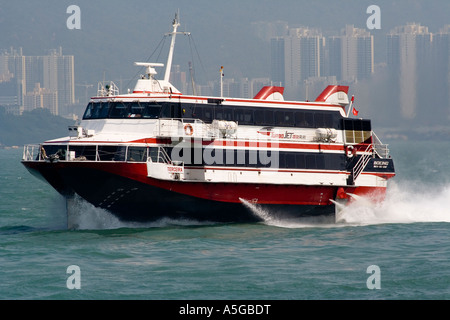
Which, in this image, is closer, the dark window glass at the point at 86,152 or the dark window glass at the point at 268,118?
the dark window glass at the point at 86,152

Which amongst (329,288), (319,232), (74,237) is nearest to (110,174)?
(74,237)

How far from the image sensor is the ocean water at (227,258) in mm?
21078

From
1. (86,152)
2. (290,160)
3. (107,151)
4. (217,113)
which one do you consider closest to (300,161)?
(290,160)

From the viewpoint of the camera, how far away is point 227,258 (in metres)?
25.0

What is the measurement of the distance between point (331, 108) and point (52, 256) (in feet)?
47.2

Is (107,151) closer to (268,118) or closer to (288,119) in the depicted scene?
(268,118)

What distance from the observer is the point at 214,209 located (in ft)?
100

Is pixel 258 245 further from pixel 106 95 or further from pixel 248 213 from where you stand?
pixel 106 95

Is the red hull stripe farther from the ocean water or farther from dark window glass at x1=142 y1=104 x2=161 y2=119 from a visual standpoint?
dark window glass at x1=142 y1=104 x2=161 y2=119

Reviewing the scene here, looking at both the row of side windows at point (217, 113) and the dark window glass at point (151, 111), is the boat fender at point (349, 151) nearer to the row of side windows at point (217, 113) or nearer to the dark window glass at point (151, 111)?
the row of side windows at point (217, 113)

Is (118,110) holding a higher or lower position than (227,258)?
higher

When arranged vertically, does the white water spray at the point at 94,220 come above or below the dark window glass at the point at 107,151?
below

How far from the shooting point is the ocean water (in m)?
21.1

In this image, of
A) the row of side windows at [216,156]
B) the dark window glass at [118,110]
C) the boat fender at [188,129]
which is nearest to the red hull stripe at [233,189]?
the row of side windows at [216,156]
